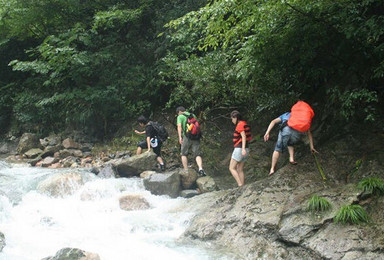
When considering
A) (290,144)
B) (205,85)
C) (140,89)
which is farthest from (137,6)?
(290,144)

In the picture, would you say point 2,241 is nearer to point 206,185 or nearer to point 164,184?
point 164,184

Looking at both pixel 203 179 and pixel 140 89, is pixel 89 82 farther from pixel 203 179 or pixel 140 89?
pixel 203 179

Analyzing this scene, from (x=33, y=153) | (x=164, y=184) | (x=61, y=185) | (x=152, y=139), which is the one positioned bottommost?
(x=164, y=184)

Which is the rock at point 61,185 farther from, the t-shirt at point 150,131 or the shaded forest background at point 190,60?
the shaded forest background at point 190,60

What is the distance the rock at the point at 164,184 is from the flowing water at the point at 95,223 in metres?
0.17

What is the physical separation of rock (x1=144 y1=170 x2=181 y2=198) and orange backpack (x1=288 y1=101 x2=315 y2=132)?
3.59m

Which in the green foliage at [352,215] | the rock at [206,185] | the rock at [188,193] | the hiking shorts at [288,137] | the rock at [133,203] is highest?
the hiking shorts at [288,137]

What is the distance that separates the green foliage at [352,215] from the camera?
536cm

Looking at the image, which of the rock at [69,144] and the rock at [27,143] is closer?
the rock at [69,144]

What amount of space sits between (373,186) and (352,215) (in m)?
0.84

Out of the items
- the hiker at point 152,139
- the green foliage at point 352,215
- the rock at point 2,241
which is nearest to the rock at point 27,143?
the hiker at point 152,139

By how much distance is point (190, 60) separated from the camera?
11.6 metres

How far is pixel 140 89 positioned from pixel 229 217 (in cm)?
972

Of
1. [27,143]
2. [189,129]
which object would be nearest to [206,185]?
[189,129]
